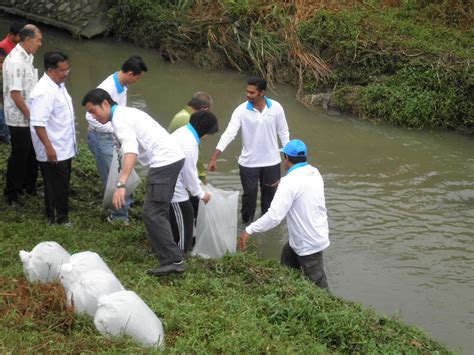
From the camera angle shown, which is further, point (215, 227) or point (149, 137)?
point (215, 227)

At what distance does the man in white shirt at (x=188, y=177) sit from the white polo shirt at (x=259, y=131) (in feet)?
4.21

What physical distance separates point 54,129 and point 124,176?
1.52 metres

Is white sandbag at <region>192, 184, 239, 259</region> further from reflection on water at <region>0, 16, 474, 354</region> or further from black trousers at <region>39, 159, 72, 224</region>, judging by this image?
black trousers at <region>39, 159, 72, 224</region>

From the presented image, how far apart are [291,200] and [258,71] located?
24.0ft

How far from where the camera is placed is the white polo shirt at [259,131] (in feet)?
23.7

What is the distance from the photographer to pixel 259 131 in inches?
285

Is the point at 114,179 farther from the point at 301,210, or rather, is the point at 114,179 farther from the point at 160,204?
the point at 301,210

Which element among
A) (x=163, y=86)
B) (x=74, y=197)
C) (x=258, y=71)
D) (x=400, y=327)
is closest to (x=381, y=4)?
(x=258, y=71)

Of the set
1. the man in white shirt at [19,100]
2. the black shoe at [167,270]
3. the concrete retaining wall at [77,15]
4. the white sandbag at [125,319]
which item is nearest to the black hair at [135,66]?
the man in white shirt at [19,100]

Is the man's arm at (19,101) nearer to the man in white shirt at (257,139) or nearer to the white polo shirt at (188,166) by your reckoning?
the white polo shirt at (188,166)

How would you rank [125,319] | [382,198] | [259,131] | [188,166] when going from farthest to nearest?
[382,198]
[259,131]
[188,166]
[125,319]

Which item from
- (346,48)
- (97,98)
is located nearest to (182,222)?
(97,98)

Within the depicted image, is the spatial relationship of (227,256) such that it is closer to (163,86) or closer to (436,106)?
(436,106)

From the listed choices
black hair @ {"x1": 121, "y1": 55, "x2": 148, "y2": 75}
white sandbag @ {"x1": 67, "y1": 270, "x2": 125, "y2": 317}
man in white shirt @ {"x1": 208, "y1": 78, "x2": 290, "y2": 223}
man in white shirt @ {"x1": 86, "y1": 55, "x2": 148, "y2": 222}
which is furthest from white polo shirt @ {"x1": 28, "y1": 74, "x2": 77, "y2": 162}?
white sandbag @ {"x1": 67, "y1": 270, "x2": 125, "y2": 317}
